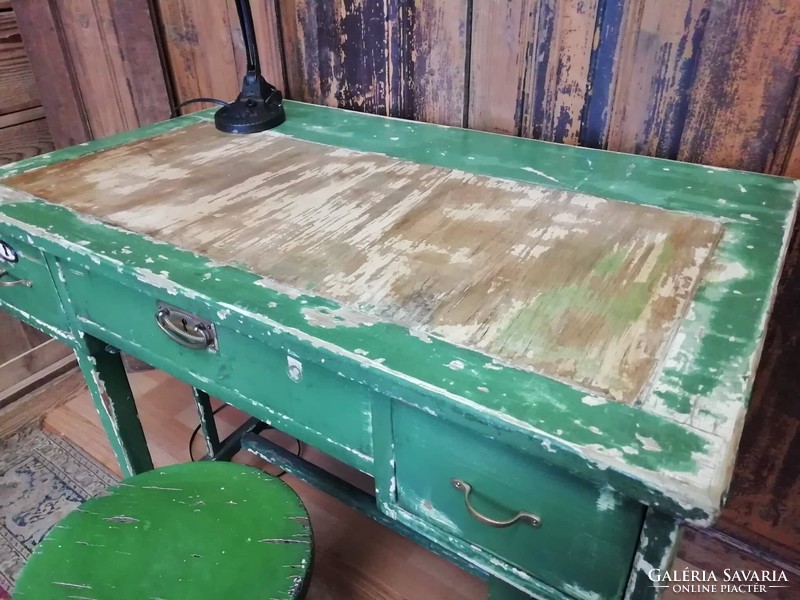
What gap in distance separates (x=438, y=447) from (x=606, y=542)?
17 centimetres

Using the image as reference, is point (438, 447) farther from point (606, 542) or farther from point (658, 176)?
point (658, 176)

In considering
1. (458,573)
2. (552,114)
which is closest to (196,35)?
(552,114)

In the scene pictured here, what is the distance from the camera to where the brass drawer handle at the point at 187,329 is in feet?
2.41

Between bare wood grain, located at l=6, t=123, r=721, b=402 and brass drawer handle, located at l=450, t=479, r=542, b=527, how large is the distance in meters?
0.14

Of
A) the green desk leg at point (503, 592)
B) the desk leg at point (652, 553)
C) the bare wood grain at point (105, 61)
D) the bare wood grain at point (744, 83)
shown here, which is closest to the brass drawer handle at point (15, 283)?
the bare wood grain at point (105, 61)

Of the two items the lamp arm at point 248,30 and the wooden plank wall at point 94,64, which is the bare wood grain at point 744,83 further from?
the wooden plank wall at point 94,64

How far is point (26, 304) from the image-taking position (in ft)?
3.27

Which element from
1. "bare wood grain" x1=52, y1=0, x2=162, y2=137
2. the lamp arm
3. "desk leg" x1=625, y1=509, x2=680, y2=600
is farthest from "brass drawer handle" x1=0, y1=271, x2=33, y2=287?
"desk leg" x1=625, y1=509, x2=680, y2=600

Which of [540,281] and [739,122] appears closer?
[540,281]

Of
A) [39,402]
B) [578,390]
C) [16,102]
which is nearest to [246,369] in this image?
[578,390]

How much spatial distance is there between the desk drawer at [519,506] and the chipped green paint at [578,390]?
0.21 feet

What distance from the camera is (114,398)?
3.39 ft

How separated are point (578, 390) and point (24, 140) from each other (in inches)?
63.4

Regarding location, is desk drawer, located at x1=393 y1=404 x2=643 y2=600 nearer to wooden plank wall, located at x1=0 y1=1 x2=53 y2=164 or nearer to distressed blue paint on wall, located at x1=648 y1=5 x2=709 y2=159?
distressed blue paint on wall, located at x1=648 y1=5 x2=709 y2=159
